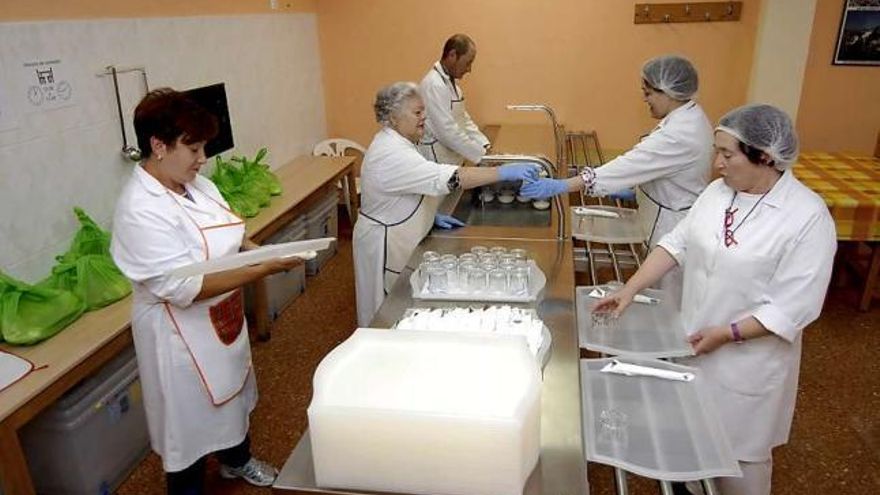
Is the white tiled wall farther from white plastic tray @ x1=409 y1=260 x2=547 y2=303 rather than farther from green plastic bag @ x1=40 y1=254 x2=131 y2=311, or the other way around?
white plastic tray @ x1=409 y1=260 x2=547 y2=303

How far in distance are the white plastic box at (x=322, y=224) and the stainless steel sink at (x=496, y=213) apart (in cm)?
131

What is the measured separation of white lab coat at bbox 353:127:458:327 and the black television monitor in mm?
1246

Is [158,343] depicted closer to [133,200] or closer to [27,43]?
[133,200]

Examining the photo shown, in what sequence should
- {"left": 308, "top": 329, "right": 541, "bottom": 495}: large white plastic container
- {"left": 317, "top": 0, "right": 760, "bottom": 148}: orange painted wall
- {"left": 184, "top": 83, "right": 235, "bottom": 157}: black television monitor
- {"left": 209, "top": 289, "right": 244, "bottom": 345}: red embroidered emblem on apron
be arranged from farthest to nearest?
{"left": 317, "top": 0, "right": 760, "bottom": 148}: orange painted wall
{"left": 184, "top": 83, "right": 235, "bottom": 157}: black television monitor
{"left": 209, "top": 289, "right": 244, "bottom": 345}: red embroidered emblem on apron
{"left": 308, "top": 329, "right": 541, "bottom": 495}: large white plastic container

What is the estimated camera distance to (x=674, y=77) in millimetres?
2285

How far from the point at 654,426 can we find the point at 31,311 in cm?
190

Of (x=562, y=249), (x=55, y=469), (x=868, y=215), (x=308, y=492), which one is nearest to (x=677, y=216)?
(x=562, y=249)

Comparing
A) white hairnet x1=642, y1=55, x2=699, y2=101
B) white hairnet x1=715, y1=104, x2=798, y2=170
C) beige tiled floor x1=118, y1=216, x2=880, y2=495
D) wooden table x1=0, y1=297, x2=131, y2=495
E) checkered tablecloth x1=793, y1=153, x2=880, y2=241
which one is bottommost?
beige tiled floor x1=118, y1=216, x2=880, y2=495

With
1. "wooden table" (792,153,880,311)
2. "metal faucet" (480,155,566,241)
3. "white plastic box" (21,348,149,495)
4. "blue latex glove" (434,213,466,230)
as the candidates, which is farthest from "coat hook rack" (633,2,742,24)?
"white plastic box" (21,348,149,495)

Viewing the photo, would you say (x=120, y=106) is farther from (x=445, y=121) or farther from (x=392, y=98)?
(x=445, y=121)

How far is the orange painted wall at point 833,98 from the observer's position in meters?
4.16

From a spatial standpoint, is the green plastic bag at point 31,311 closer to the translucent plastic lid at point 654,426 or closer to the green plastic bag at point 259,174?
the green plastic bag at point 259,174

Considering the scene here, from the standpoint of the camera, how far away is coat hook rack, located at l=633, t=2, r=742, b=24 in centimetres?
425

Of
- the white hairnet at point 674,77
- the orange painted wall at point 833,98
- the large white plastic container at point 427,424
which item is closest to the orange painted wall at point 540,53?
the orange painted wall at point 833,98
